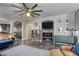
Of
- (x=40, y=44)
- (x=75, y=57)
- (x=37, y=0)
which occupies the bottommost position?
(x=75, y=57)

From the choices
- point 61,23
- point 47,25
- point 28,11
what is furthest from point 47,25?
point 28,11

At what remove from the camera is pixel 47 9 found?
2.96 meters

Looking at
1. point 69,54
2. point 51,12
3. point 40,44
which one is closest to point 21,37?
point 40,44

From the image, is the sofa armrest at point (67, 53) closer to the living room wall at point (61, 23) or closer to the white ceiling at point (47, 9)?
the living room wall at point (61, 23)

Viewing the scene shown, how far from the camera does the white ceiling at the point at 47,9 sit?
2902mm

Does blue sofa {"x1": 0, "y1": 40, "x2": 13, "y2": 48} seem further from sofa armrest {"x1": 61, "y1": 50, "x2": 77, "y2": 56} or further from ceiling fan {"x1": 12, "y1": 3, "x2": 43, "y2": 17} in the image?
sofa armrest {"x1": 61, "y1": 50, "x2": 77, "y2": 56}

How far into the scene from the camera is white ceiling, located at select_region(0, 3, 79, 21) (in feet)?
9.52

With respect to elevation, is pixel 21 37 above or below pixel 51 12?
below

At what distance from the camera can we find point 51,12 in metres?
2.97

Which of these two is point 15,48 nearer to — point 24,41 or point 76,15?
point 24,41

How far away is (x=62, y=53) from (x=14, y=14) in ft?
3.69

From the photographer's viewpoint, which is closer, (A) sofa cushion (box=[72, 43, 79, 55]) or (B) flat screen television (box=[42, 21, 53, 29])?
(A) sofa cushion (box=[72, 43, 79, 55])

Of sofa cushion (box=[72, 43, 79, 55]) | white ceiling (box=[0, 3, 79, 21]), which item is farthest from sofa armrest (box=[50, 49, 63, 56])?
white ceiling (box=[0, 3, 79, 21])

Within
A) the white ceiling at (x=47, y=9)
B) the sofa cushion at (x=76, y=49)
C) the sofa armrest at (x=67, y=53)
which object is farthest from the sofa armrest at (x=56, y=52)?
the white ceiling at (x=47, y=9)
